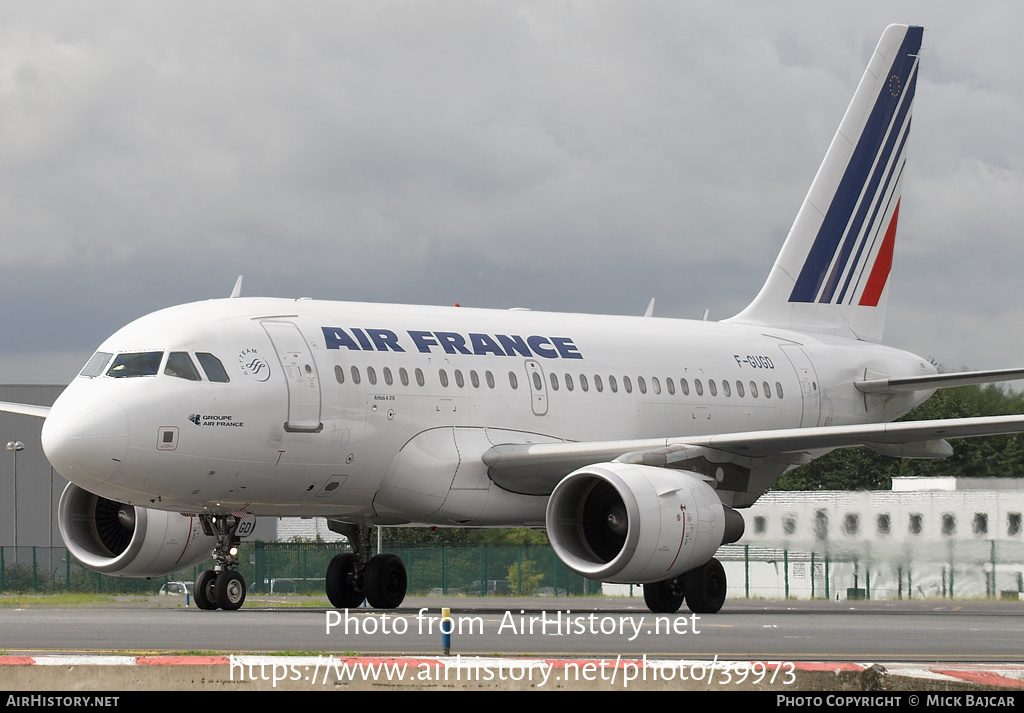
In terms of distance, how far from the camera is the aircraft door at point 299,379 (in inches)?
797

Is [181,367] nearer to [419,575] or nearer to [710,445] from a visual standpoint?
[710,445]

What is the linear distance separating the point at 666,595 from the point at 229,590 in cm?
604

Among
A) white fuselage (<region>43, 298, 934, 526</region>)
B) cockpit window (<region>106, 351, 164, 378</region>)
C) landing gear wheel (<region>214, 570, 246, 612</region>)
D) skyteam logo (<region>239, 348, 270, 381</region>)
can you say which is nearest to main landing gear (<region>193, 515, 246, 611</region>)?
landing gear wheel (<region>214, 570, 246, 612</region>)

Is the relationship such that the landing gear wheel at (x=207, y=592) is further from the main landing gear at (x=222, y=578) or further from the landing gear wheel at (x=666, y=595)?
the landing gear wheel at (x=666, y=595)

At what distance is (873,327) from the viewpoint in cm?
3159

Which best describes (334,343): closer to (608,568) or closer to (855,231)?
(608,568)

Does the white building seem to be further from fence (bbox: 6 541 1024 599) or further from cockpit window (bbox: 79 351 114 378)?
cockpit window (bbox: 79 351 114 378)

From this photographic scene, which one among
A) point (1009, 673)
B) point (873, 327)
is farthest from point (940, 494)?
point (1009, 673)

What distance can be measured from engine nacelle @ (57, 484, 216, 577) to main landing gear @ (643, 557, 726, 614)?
21.4 feet

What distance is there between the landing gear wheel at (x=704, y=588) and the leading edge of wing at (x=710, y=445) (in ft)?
5.48

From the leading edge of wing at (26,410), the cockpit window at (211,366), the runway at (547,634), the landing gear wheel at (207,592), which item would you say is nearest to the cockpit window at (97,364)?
the cockpit window at (211,366)

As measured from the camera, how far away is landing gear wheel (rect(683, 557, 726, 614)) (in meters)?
22.0

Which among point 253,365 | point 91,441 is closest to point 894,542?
point 253,365

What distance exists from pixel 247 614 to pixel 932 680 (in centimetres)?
1316
